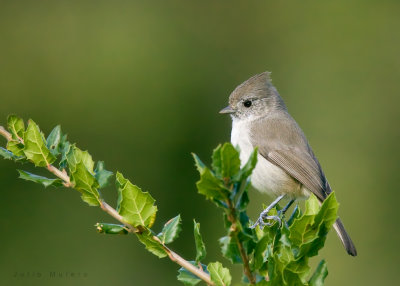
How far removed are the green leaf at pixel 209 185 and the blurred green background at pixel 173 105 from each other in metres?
4.77

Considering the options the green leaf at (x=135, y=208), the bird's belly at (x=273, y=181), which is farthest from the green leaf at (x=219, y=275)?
the bird's belly at (x=273, y=181)

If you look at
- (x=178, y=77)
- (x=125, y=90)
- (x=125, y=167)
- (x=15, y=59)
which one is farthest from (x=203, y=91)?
(x=15, y=59)

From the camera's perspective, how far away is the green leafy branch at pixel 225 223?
159 cm

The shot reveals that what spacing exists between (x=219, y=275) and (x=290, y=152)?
2.48 m

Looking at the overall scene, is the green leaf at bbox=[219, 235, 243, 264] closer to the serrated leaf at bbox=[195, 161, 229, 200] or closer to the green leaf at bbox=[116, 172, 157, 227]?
the serrated leaf at bbox=[195, 161, 229, 200]

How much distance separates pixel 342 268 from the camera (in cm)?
698

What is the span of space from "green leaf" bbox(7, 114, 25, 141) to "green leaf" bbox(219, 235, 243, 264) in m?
0.78

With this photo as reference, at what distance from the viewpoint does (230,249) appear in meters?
1.67

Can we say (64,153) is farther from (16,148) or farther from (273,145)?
(273,145)

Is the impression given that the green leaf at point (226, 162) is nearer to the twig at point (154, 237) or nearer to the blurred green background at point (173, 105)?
the twig at point (154, 237)

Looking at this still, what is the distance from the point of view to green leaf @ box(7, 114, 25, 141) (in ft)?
6.54

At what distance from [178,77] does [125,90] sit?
77 cm

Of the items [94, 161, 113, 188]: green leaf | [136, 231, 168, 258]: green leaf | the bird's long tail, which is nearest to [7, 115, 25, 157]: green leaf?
[94, 161, 113, 188]: green leaf

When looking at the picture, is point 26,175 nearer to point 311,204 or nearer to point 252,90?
point 311,204
